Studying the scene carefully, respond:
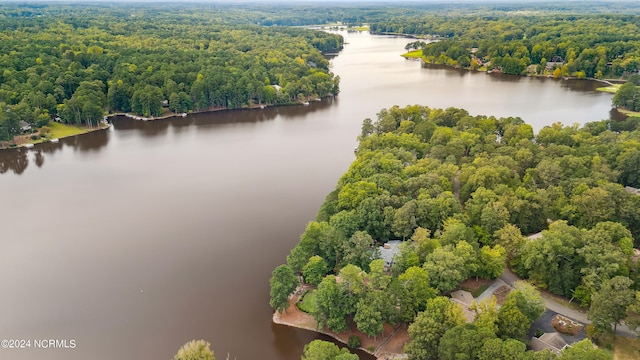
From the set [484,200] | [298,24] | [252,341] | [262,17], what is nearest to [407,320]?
[252,341]

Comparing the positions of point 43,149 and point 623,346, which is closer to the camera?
point 623,346

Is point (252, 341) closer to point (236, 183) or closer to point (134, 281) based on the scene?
point (134, 281)

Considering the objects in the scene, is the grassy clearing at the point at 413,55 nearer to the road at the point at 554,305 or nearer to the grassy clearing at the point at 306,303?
the road at the point at 554,305

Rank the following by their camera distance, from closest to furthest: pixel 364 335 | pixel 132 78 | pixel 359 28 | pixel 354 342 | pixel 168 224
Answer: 1. pixel 354 342
2. pixel 364 335
3. pixel 168 224
4. pixel 132 78
5. pixel 359 28

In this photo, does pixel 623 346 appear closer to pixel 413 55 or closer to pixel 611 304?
pixel 611 304

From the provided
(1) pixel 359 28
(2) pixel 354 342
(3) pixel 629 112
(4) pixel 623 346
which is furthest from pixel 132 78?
(1) pixel 359 28

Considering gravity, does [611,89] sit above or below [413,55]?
below
